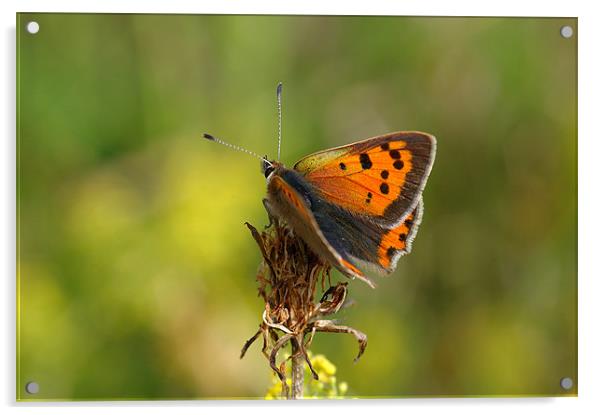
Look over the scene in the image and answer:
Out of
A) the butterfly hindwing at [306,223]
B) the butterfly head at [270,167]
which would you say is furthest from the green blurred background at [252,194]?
the butterfly hindwing at [306,223]

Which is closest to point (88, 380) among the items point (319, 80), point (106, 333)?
point (106, 333)

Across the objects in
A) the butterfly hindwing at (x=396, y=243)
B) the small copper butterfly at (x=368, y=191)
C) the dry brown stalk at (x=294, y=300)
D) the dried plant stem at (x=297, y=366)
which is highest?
the small copper butterfly at (x=368, y=191)

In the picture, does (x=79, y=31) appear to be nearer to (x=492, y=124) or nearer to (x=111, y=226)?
(x=111, y=226)

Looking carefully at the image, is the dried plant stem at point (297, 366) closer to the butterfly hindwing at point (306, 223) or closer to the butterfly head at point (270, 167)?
the butterfly hindwing at point (306, 223)

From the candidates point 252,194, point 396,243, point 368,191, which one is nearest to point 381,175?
point 368,191

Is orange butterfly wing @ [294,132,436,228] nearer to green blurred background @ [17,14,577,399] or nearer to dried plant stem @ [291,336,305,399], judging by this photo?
dried plant stem @ [291,336,305,399]

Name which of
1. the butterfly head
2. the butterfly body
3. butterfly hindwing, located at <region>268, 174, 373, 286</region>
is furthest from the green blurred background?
butterfly hindwing, located at <region>268, 174, 373, 286</region>

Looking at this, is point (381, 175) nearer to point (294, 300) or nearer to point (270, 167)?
point (270, 167)
